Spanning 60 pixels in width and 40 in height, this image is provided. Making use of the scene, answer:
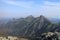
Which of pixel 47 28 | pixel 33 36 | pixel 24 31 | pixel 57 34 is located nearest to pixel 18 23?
pixel 24 31

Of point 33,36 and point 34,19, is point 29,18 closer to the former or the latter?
point 34,19

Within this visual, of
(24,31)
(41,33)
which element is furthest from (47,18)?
(24,31)

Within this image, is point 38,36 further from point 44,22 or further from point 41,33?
point 44,22

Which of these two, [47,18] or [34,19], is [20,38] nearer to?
[34,19]

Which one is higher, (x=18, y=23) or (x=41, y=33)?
(x=18, y=23)

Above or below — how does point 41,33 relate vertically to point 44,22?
below

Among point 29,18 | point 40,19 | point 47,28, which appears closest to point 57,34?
point 47,28
